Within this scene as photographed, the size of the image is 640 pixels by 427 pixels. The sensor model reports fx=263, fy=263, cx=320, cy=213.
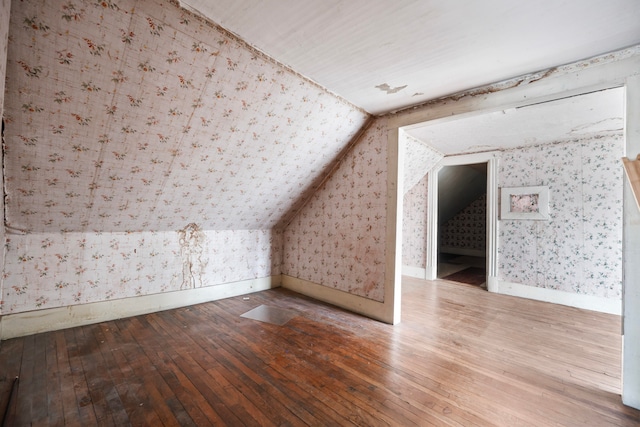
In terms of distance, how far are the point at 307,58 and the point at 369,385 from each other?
7.92 ft

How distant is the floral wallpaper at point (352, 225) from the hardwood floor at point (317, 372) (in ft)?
1.82

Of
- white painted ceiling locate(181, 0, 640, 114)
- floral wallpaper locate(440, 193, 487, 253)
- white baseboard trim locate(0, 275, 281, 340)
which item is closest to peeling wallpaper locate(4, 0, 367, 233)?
white painted ceiling locate(181, 0, 640, 114)

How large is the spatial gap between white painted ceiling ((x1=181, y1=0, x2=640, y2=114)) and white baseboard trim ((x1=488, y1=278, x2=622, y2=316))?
10.7 feet

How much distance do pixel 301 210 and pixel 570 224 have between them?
3.83 meters

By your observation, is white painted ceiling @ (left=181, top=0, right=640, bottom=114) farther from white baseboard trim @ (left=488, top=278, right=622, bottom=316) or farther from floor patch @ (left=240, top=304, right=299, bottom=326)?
white baseboard trim @ (left=488, top=278, right=622, bottom=316)

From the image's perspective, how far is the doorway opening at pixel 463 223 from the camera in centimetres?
553

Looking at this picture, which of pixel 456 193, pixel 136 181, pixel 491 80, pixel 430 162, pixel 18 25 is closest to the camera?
pixel 18 25

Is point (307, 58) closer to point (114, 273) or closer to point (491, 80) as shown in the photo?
point (491, 80)

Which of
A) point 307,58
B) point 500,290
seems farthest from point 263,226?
point 500,290

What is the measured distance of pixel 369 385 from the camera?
1831mm

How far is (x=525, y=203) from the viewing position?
4.05 metres

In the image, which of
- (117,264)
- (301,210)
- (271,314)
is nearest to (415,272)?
(301,210)

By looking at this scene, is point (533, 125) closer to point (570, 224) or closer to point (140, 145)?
point (570, 224)

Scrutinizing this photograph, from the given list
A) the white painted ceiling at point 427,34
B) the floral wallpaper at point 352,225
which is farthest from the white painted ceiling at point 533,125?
the white painted ceiling at point 427,34
